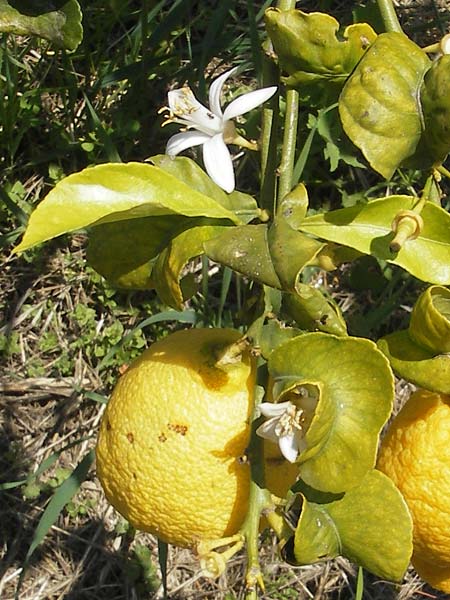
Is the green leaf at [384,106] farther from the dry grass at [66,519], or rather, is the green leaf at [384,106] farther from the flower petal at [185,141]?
the dry grass at [66,519]

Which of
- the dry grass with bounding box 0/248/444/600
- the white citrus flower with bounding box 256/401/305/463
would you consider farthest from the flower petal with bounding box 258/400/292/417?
the dry grass with bounding box 0/248/444/600

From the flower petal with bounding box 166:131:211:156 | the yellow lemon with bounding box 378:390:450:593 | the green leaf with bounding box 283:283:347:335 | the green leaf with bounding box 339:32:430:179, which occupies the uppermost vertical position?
the green leaf with bounding box 339:32:430:179

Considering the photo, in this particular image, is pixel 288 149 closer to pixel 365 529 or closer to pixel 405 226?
pixel 405 226

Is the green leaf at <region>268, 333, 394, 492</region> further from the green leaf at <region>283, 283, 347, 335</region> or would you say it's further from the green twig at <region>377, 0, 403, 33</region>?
the green twig at <region>377, 0, 403, 33</region>

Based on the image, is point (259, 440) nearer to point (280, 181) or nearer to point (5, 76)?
point (280, 181)

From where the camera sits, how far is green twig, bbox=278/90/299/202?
2.38ft

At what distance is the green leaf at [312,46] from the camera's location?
2.34ft

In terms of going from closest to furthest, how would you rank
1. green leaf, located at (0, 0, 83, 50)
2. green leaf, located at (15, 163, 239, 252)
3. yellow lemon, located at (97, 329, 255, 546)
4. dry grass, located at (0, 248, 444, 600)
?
green leaf, located at (15, 163, 239, 252) → yellow lemon, located at (97, 329, 255, 546) → green leaf, located at (0, 0, 83, 50) → dry grass, located at (0, 248, 444, 600)

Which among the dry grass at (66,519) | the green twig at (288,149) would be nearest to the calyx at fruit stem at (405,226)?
the green twig at (288,149)

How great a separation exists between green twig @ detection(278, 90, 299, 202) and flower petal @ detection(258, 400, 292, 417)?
6.3 inches

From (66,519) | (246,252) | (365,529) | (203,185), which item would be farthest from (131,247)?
(66,519)

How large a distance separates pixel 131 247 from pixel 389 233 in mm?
213

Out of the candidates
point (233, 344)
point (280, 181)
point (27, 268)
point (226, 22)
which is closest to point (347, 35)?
point (280, 181)

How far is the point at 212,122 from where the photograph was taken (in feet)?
2.56
